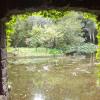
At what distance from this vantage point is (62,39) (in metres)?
30.0

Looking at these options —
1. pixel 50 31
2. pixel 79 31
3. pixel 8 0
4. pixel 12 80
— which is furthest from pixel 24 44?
pixel 8 0

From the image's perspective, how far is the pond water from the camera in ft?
39.7

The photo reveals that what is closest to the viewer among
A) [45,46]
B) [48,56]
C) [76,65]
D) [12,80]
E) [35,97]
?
[35,97]

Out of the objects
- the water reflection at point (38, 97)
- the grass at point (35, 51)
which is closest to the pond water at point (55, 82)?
the water reflection at point (38, 97)

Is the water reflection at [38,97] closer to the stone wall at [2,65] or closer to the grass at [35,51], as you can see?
the stone wall at [2,65]

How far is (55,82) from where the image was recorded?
1548cm

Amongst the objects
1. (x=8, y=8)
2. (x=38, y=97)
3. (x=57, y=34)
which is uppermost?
(x=8, y=8)

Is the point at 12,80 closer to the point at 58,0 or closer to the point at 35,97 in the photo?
the point at 35,97

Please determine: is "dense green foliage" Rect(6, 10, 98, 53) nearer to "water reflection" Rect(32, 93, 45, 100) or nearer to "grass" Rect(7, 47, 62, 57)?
"grass" Rect(7, 47, 62, 57)

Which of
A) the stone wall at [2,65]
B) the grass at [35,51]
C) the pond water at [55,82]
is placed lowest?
the pond water at [55,82]

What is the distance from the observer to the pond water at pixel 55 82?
12.1 metres

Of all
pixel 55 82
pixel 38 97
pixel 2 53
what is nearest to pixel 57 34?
pixel 55 82

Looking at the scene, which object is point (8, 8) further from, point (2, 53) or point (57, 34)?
point (57, 34)

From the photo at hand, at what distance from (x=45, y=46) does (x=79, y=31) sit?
14.8ft
